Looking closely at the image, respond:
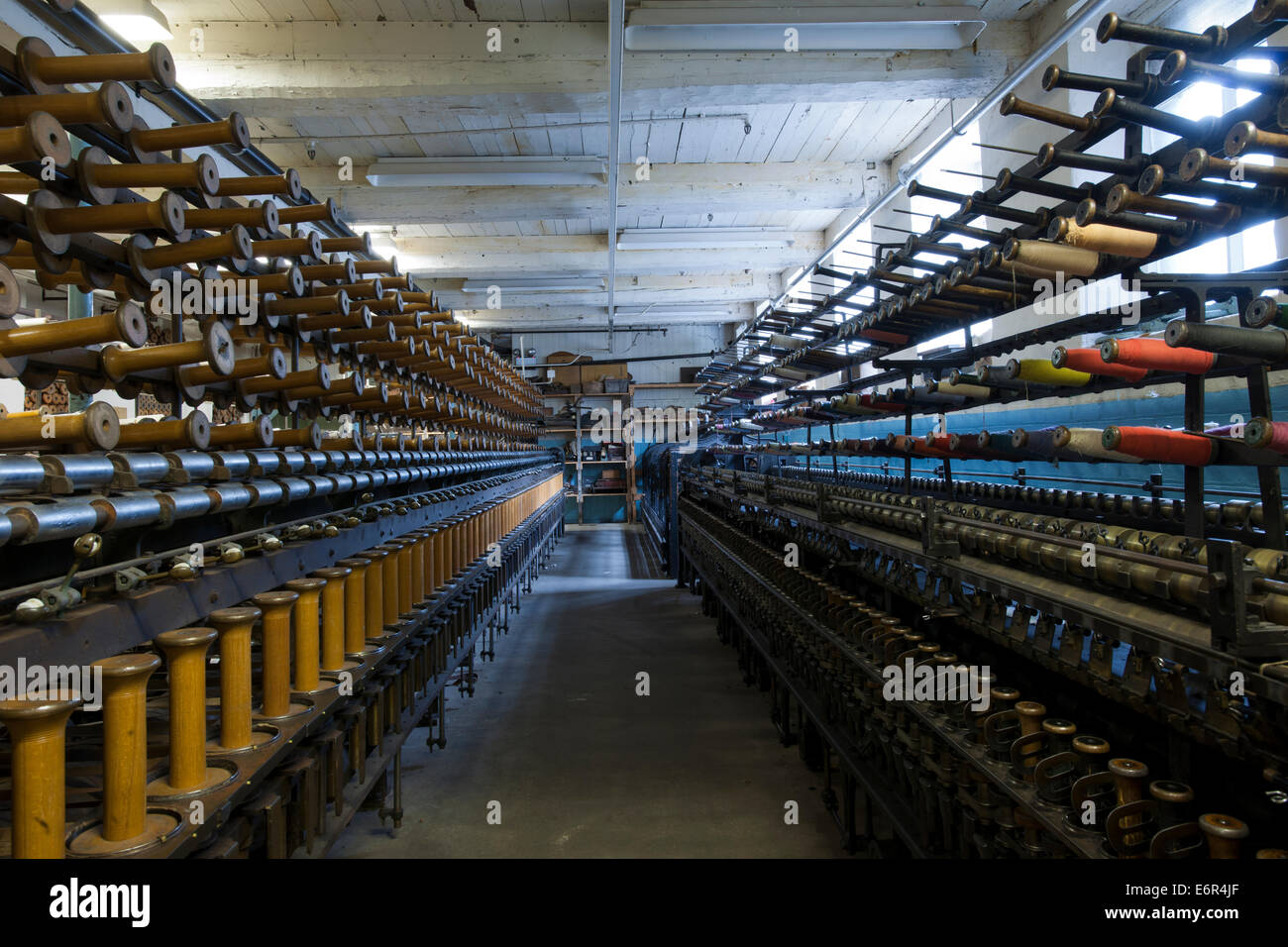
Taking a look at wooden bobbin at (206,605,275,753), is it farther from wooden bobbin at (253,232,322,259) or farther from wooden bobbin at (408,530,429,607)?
wooden bobbin at (408,530,429,607)

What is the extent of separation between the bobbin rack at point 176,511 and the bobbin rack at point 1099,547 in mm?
1774

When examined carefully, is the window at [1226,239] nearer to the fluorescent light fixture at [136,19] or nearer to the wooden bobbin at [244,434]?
the wooden bobbin at [244,434]

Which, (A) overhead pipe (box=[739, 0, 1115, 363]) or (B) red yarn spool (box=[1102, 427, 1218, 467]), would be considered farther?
(A) overhead pipe (box=[739, 0, 1115, 363])

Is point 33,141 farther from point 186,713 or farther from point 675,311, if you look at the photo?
point 675,311

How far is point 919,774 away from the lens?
218cm

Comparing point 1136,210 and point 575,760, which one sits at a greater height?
point 1136,210

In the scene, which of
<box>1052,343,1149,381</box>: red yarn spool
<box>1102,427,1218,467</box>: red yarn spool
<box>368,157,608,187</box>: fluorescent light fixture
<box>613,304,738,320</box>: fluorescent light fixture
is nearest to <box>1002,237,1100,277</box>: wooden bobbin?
<box>1052,343,1149,381</box>: red yarn spool

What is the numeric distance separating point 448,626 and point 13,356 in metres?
2.52

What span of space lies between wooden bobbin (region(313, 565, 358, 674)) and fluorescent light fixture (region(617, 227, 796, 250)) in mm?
5753

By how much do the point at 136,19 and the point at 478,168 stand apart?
7.74ft

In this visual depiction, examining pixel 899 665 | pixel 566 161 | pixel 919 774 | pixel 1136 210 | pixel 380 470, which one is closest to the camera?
pixel 1136 210

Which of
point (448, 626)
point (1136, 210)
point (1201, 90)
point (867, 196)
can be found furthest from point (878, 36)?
point (448, 626)

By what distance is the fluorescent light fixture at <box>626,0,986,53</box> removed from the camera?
3.47 metres

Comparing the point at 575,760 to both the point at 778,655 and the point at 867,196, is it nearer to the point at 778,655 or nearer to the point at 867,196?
the point at 778,655
